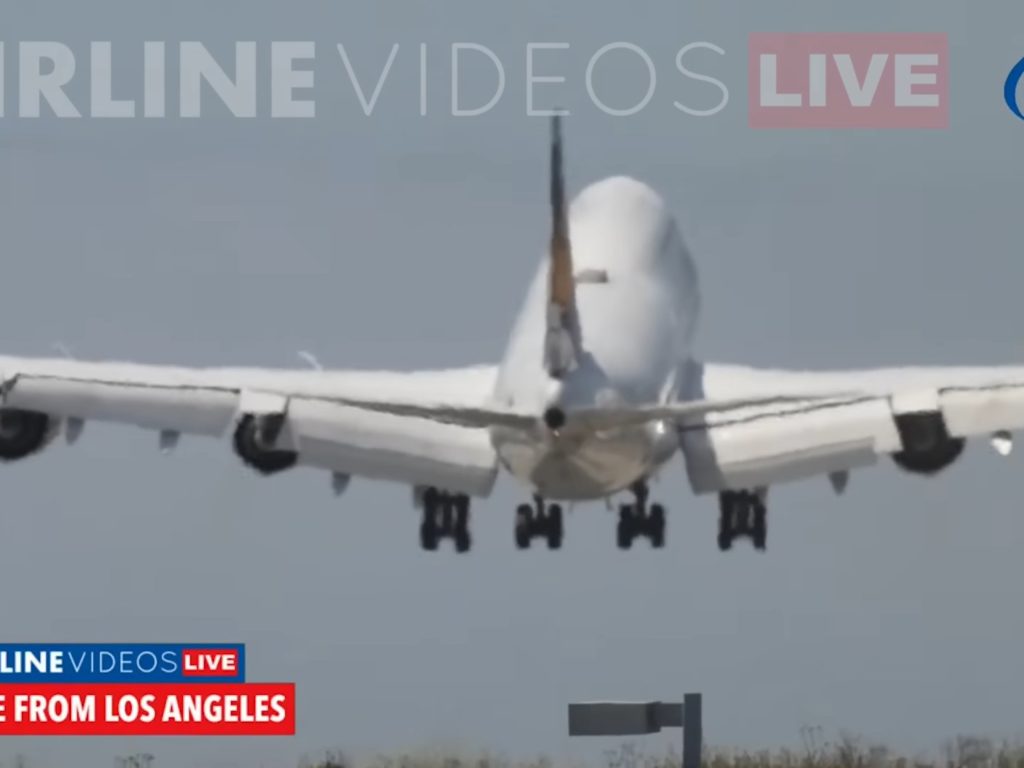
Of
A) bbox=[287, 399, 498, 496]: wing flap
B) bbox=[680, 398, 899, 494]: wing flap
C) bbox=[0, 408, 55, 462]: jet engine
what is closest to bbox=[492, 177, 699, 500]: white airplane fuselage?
bbox=[680, 398, 899, 494]: wing flap

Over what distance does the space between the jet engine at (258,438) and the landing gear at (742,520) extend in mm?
11623

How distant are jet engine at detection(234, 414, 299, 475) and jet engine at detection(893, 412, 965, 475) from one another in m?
11.8

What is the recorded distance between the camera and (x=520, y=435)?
66.1 metres

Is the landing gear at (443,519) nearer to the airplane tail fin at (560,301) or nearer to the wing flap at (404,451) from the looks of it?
the wing flap at (404,451)

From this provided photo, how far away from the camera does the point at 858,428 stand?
69.9m

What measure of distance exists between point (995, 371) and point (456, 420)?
15537 millimetres

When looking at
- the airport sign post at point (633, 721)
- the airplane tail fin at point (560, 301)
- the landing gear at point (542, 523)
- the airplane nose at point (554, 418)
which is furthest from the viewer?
the landing gear at point (542, 523)

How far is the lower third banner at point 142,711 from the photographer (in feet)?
190

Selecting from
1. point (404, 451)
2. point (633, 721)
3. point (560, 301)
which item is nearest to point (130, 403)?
point (404, 451)

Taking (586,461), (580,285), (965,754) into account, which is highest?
(580,285)

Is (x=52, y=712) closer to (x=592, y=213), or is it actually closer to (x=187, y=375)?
(x=187, y=375)

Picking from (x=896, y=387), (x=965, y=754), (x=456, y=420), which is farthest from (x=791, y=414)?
(x=965, y=754)

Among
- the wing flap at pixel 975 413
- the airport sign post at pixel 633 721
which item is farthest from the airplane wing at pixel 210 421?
the airport sign post at pixel 633 721

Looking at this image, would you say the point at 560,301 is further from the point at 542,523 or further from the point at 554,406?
the point at 542,523
